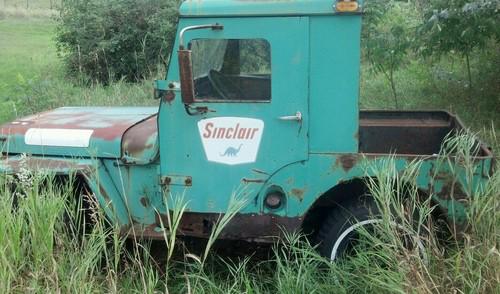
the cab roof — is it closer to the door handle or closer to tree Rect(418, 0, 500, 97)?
the door handle

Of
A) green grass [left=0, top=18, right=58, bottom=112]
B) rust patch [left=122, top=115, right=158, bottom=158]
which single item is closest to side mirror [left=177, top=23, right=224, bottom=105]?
rust patch [left=122, top=115, right=158, bottom=158]

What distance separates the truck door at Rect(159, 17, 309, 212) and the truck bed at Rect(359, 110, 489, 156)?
1.23 meters

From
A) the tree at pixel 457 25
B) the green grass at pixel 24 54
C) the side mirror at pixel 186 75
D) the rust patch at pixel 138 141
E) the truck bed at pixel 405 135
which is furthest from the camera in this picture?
the green grass at pixel 24 54

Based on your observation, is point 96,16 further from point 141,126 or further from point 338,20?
point 338,20

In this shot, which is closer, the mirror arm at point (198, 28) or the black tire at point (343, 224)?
the mirror arm at point (198, 28)

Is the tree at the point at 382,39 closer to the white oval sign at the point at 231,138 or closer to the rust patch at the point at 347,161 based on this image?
the rust patch at the point at 347,161

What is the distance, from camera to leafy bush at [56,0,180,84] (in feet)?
34.6

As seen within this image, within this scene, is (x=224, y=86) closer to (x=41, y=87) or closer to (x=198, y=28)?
(x=198, y=28)

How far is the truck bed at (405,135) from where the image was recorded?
4555 mm

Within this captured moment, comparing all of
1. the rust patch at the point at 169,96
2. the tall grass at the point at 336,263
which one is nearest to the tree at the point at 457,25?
the tall grass at the point at 336,263

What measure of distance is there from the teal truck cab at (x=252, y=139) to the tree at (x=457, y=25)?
2.18 metres

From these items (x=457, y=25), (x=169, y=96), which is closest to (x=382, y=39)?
(x=457, y=25)

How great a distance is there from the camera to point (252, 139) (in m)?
3.57

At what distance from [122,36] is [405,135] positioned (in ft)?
23.7
